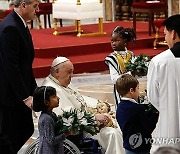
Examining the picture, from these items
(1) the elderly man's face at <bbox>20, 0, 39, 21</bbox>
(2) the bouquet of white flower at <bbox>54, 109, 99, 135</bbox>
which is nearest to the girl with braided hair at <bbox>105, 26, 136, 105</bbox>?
(2) the bouquet of white flower at <bbox>54, 109, 99, 135</bbox>

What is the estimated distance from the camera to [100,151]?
16.3 feet

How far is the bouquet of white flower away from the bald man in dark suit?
0.28 metres

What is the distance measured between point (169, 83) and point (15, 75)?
1317 mm

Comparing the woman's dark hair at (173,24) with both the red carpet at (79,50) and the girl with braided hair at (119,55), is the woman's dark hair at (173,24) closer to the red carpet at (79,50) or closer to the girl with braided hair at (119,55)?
the girl with braided hair at (119,55)

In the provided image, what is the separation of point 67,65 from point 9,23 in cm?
70

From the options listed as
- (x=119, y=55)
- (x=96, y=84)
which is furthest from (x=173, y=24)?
(x=96, y=84)

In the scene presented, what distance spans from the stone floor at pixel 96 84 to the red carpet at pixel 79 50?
0.27 metres

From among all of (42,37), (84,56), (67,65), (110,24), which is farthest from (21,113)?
(110,24)

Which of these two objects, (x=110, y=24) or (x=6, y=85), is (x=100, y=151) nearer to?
(x=6, y=85)

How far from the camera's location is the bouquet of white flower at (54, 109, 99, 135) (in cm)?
446

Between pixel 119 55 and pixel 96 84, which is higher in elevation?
pixel 119 55

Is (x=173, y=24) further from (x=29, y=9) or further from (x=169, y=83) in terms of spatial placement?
(x=29, y=9)

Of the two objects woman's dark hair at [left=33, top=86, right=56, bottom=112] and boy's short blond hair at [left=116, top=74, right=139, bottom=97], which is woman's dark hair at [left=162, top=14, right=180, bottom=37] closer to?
boy's short blond hair at [left=116, top=74, right=139, bottom=97]

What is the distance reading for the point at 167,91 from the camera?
374cm
